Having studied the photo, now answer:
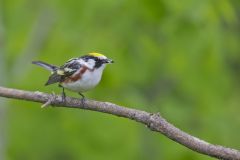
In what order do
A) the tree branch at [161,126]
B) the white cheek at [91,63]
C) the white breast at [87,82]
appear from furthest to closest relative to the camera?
the white cheek at [91,63] → the white breast at [87,82] → the tree branch at [161,126]

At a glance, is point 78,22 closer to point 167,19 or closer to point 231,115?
point 167,19

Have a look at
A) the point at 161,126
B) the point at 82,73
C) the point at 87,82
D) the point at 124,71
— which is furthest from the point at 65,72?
the point at 124,71

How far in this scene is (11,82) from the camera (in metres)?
8.12

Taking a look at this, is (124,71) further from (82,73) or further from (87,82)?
(87,82)

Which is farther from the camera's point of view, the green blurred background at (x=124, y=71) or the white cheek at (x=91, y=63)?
the green blurred background at (x=124, y=71)

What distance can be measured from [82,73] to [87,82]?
0.13 m

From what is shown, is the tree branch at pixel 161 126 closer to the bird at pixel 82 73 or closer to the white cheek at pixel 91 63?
the bird at pixel 82 73

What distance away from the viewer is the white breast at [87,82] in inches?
246

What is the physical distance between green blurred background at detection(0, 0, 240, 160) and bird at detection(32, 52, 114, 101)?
2.78ft

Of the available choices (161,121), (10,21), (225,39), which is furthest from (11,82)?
(161,121)

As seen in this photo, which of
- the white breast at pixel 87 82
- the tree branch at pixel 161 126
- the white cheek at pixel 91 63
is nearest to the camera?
the tree branch at pixel 161 126

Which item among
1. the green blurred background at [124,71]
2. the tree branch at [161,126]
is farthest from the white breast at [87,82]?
the green blurred background at [124,71]

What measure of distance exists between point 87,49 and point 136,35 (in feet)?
3.23

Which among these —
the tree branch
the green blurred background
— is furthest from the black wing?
the tree branch
